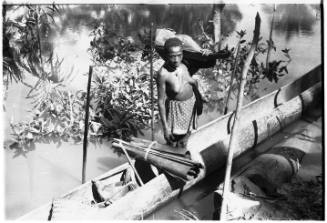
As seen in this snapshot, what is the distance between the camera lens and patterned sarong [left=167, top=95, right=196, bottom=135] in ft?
14.5

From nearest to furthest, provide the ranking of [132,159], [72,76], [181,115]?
[132,159] < [181,115] < [72,76]

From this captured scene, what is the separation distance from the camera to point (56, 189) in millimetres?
4496

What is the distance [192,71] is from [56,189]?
7.18 ft

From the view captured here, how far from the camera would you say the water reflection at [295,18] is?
5.30m

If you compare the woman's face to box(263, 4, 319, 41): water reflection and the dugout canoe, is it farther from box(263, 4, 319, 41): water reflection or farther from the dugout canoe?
box(263, 4, 319, 41): water reflection

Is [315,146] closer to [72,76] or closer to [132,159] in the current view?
[132,159]

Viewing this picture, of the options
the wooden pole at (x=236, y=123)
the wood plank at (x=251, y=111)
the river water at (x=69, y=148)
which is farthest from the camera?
the wood plank at (x=251, y=111)

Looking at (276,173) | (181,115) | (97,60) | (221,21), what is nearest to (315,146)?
(276,173)

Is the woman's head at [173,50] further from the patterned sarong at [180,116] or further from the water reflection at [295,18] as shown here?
the water reflection at [295,18]

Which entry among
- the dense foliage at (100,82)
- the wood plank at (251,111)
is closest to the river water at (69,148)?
the dense foliage at (100,82)

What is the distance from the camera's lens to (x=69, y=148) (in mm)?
5188

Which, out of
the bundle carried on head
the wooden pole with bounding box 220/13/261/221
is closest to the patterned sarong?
the bundle carried on head

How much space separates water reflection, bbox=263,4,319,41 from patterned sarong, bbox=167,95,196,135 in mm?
1937

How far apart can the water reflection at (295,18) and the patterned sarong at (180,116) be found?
1.94 meters
